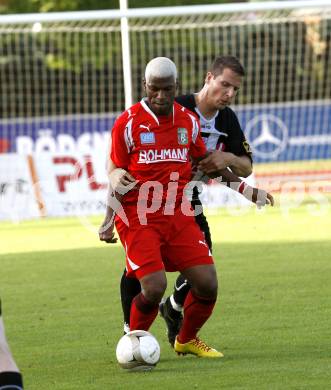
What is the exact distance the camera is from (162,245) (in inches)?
293

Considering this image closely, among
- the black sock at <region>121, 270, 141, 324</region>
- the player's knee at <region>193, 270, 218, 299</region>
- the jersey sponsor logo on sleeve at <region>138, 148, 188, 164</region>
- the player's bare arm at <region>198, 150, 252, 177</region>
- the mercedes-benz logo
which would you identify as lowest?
the mercedes-benz logo

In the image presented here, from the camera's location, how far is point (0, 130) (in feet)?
70.4

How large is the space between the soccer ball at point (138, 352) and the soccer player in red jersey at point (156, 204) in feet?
0.55

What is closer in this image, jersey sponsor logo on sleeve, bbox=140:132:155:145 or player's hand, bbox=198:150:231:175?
jersey sponsor logo on sleeve, bbox=140:132:155:145

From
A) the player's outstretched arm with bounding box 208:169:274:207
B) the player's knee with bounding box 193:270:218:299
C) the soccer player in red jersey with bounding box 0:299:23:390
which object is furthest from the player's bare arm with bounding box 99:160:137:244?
the soccer player in red jersey with bounding box 0:299:23:390

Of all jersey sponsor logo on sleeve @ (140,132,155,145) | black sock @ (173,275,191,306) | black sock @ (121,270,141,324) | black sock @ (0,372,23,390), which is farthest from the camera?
black sock @ (173,275,191,306)

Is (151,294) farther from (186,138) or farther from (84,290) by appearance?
(84,290)

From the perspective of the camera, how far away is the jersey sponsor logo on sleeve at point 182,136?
7.44 meters

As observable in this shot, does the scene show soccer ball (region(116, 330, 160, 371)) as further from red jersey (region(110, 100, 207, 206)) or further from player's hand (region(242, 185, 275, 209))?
player's hand (region(242, 185, 275, 209))

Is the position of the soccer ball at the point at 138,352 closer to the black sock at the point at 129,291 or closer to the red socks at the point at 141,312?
the red socks at the point at 141,312

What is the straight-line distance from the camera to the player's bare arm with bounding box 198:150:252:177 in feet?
25.5

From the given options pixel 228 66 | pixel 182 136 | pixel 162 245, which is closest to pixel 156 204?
pixel 162 245

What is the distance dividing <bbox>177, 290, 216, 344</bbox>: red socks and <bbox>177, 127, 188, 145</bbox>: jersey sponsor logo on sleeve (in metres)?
1.10

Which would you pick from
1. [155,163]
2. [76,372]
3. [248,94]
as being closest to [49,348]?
[76,372]
